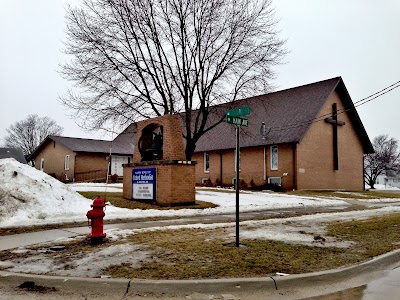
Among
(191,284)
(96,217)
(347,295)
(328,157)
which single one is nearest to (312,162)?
(328,157)

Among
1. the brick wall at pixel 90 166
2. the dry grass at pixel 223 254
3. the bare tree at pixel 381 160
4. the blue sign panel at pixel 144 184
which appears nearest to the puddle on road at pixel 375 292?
the dry grass at pixel 223 254

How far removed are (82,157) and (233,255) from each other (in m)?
39.3

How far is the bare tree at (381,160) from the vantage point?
247 feet

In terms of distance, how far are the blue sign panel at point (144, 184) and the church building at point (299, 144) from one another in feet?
46.2

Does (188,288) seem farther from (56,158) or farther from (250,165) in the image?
(56,158)

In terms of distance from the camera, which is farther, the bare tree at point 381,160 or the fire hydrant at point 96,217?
the bare tree at point 381,160

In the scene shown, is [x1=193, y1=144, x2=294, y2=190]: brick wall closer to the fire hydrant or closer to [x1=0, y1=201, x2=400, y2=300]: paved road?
the fire hydrant

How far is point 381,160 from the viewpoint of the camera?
76.8 m

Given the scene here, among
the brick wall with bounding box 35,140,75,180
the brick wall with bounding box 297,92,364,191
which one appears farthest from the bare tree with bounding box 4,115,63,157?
the brick wall with bounding box 297,92,364,191

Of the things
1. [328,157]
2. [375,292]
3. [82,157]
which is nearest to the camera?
[375,292]

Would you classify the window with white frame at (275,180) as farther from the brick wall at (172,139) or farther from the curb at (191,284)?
the curb at (191,284)

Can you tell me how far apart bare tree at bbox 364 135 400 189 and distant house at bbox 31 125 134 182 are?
44289 millimetres

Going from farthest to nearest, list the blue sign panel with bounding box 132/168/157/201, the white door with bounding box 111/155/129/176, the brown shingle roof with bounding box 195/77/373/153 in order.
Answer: the white door with bounding box 111/155/129/176, the brown shingle roof with bounding box 195/77/373/153, the blue sign panel with bounding box 132/168/157/201

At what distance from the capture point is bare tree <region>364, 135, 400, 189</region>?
247 ft
